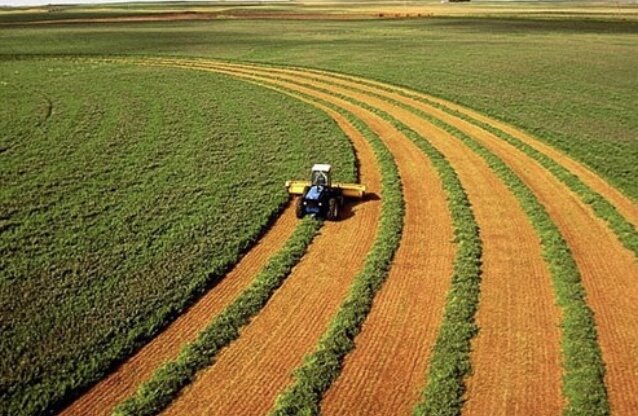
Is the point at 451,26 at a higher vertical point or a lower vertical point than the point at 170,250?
higher

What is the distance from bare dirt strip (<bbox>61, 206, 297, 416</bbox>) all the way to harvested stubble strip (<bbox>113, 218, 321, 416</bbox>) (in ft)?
1.01

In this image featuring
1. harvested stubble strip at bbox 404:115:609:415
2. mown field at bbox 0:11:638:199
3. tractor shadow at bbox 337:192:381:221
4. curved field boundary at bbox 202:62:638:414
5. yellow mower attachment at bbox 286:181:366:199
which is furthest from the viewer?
mown field at bbox 0:11:638:199

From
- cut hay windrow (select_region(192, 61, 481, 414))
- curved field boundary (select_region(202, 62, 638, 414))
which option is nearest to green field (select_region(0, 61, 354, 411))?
cut hay windrow (select_region(192, 61, 481, 414))

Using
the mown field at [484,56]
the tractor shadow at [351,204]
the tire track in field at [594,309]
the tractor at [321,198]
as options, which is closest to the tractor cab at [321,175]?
the tractor at [321,198]

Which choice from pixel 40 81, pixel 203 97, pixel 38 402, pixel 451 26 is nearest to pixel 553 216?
pixel 38 402

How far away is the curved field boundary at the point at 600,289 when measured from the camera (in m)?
13.9

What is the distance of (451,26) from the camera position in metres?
128

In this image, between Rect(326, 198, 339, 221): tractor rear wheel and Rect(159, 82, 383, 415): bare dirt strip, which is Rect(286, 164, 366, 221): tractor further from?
Rect(159, 82, 383, 415): bare dirt strip

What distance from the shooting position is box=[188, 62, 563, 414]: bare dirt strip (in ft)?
44.7

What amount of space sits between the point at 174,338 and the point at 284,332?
3.33 m

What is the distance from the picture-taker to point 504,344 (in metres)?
15.6

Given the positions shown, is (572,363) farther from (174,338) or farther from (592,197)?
(592,197)

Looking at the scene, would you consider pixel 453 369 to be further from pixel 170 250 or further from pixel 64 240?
pixel 64 240

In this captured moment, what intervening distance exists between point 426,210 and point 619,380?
11646 mm
